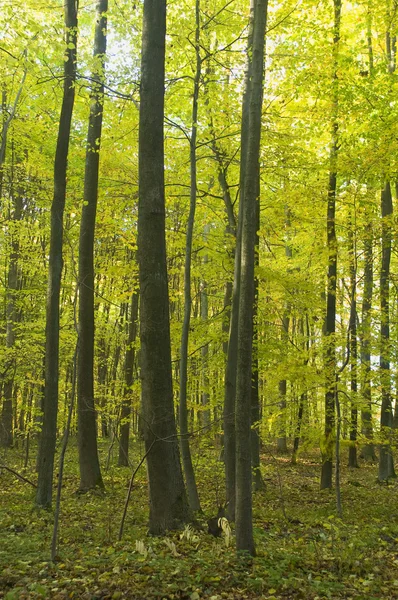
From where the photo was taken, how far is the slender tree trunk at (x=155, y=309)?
5613 mm

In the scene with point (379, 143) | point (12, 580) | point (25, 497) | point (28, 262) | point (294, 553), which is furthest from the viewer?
point (28, 262)

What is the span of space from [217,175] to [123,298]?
11.3 ft

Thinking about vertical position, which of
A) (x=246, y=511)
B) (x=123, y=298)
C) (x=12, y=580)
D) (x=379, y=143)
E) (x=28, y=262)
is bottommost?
(x=12, y=580)

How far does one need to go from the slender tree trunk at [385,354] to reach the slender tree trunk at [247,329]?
591 cm

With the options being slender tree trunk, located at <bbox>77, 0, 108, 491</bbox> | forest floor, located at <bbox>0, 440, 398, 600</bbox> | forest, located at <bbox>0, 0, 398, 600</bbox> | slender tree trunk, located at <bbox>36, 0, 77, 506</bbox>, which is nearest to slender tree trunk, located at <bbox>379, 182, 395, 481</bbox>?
forest, located at <bbox>0, 0, 398, 600</bbox>

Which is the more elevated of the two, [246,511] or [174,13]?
[174,13]

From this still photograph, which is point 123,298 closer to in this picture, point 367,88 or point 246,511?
point 246,511

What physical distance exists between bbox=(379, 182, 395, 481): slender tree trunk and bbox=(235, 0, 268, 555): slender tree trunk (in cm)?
591

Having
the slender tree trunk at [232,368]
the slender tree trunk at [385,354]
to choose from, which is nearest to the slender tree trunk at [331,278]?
the slender tree trunk at [385,354]

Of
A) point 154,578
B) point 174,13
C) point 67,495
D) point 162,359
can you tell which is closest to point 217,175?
point 174,13

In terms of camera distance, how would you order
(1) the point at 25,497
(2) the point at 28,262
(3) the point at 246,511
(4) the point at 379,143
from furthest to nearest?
(2) the point at 28,262 < (4) the point at 379,143 < (1) the point at 25,497 < (3) the point at 246,511

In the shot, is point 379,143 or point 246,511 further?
point 379,143

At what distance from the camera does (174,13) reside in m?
8.77

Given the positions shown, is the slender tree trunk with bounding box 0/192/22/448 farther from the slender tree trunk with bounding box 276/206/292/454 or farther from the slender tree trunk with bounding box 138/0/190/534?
the slender tree trunk with bounding box 138/0/190/534
